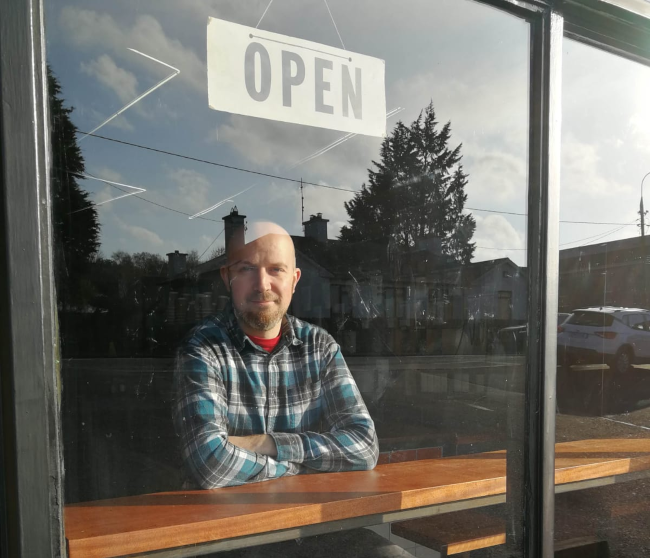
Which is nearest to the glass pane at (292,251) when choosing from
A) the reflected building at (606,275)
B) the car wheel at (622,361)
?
the reflected building at (606,275)

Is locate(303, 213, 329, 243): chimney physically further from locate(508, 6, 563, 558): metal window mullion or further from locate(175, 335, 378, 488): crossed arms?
locate(508, 6, 563, 558): metal window mullion

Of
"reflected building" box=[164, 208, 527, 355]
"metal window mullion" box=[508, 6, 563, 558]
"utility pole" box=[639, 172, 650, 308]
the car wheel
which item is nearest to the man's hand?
"reflected building" box=[164, 208, 527, 355]

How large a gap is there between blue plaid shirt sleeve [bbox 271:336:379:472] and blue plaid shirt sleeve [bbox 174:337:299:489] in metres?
0.11

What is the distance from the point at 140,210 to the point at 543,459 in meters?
1.40

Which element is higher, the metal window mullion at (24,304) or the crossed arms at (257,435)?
the metal window mullion at (24,304)

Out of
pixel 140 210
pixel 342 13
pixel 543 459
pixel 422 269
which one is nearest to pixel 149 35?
pixel 140 210

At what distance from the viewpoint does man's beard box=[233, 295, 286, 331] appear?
187cm

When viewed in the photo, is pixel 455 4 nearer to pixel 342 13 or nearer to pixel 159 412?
pixel 342 13

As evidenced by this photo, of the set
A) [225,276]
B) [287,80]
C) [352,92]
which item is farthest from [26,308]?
[352,92]

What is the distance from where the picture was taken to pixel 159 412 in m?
1.68

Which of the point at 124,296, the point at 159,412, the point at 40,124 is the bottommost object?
the point at 159,412

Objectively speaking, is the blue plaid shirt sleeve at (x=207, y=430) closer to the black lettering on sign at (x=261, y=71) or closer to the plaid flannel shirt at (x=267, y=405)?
the plaid flannel shirt at (x=267, y=405)

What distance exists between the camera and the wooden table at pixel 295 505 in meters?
1.42

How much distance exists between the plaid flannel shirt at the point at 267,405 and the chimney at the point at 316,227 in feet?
0.89
